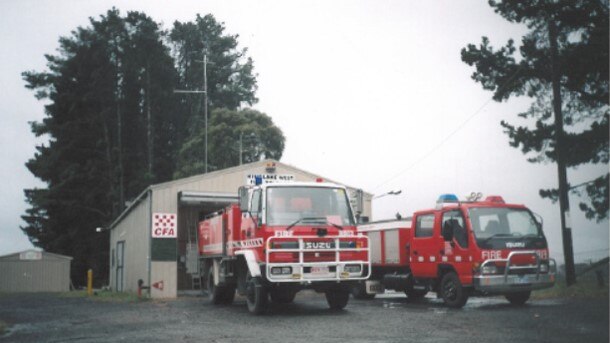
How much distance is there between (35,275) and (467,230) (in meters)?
32.4

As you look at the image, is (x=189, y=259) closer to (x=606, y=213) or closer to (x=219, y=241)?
(x=219, y=241)

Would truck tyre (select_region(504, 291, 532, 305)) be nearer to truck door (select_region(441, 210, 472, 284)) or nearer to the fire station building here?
truck door (select_region(441, 210, 472, 284))

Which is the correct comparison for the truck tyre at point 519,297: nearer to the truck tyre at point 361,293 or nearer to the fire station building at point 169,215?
the truck tyre at point 361,293

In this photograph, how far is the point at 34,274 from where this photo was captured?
39.5 metres

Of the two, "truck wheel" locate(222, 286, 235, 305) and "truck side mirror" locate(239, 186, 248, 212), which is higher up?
"truck side mirror" locate(239, 186, 248, 212)

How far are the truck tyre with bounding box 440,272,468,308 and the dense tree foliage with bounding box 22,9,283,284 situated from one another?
30147mm

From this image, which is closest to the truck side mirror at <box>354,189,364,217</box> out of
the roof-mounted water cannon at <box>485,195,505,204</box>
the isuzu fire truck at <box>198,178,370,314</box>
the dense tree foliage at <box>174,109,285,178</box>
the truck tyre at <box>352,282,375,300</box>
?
the isuzu fire truck at <box>198,178,370,314</box>

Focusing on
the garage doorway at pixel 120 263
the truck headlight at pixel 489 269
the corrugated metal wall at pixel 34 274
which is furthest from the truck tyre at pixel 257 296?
the corrugated metal wall at pixel 34 274

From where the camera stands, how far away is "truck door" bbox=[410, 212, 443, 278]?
15.6 metres

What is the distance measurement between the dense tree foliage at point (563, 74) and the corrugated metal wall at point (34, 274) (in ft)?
95.0

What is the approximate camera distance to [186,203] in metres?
23.2

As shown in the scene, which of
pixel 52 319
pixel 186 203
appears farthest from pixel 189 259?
pixel 52 319

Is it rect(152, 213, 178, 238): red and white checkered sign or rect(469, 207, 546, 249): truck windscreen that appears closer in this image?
rect(469, 207, 546, 249): truck windscreen

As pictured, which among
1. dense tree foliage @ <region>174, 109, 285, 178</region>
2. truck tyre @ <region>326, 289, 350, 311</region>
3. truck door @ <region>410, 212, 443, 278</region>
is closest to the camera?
truck tyre @ <region>326, 289, 350, 311</region>
